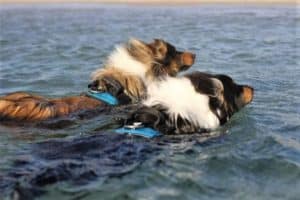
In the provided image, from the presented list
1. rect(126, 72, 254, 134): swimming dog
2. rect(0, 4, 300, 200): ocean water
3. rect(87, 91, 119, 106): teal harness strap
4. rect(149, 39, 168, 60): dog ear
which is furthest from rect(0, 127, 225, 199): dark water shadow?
rect(149, 39, 168, 60): dog ear

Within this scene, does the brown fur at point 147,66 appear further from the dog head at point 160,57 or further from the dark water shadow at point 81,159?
the dark water shadow at point 81,159

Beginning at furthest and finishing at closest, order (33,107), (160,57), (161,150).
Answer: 1. (160,57)
2. (33,107)
3. (161,150)

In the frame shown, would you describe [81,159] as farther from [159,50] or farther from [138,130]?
[159,50]

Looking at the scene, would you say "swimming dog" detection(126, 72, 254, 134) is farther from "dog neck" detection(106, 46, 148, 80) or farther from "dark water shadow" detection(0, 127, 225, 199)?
"dog neck" detection(106, 46, 148, 80)

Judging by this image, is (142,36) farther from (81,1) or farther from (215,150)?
(81,1)

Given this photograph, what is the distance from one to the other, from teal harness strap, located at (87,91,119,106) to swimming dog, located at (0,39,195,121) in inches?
1.4

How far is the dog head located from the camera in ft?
23.6

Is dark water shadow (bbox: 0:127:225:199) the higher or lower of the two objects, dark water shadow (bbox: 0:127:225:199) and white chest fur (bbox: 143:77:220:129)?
the lower

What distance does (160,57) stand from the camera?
7262mm

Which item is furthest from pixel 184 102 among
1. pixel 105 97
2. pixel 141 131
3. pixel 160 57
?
pixel 160 57

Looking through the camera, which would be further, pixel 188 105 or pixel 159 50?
pixel 159 50

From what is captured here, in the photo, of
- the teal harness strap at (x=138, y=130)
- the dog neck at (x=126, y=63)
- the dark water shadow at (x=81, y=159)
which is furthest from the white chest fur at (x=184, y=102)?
the dog neck at (x=126, y=63)

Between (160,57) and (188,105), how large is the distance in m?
1.71

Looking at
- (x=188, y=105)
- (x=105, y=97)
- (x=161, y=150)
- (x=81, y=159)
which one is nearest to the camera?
(x=81, y=159)
